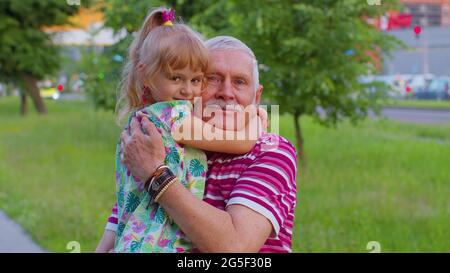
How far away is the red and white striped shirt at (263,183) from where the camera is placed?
6.55ft

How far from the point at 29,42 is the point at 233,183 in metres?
28.9

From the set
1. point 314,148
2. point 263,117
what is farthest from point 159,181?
point 314,148

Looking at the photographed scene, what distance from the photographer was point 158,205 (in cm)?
202

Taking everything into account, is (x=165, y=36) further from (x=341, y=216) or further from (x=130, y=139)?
(x=341, y=216)

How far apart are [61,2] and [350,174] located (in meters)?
20.1

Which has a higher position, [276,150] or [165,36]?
[165,36]

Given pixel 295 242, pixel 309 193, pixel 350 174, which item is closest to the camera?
pixel 295 242

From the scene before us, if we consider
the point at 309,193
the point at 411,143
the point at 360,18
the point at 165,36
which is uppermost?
the point at 165,36

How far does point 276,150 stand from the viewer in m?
2.07

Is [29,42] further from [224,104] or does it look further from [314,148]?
[224,104]

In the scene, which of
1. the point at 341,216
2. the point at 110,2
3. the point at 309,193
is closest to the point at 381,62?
the point at 309,193

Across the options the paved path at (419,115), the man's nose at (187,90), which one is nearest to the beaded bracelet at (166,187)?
the man's nose at (187,90)

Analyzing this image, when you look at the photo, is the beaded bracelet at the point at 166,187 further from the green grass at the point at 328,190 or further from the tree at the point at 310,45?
the tree at the point at 310,45
